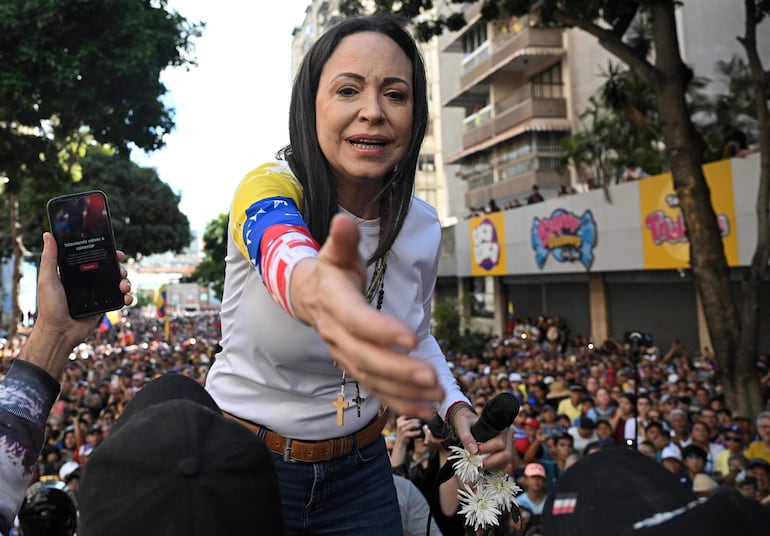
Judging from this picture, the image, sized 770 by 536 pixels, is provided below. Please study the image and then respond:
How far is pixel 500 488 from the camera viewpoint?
6.28ft

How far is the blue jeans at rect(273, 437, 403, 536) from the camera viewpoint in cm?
173

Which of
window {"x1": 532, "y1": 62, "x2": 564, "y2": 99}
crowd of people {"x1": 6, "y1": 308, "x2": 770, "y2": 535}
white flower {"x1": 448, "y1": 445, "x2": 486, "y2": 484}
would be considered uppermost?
window {"x1": 532, "y1": 62, "x2": 564, "y2": 99}

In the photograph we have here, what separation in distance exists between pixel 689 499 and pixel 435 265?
1.13 meters

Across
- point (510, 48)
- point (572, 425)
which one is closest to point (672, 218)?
point (572, 425)

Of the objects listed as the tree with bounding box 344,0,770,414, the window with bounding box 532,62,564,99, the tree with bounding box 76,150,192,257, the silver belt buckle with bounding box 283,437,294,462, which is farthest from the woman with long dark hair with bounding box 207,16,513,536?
the tree with bounding box 76,150,192,257

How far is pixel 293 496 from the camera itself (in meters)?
1.73

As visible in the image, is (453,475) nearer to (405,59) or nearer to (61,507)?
(405,59)

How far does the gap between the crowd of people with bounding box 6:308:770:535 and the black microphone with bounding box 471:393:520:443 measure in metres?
0.19

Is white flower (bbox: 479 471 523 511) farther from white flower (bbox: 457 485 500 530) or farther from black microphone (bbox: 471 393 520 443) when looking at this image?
black microphone (bbox: 471 393 520 443)

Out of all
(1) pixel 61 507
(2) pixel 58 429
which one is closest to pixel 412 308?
(1) pixel 61 507

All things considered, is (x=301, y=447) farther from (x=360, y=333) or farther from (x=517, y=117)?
(x=517, y=117)

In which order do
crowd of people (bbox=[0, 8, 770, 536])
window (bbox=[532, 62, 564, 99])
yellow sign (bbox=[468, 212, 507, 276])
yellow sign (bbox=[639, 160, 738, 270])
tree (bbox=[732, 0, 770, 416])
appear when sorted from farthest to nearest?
window (bbox=[532, 62, 564, 99]) < yellow sign (bbox=[468, 212, 507, 276]) < yellow sign (bbox=[639, 160, 738, 270]) < tree (bbox=[732, 0, 770, 416]) < crowd of people (bbox=[0, 8, 770, 536])

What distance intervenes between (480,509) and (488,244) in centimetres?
2308

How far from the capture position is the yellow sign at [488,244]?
23688 mm
